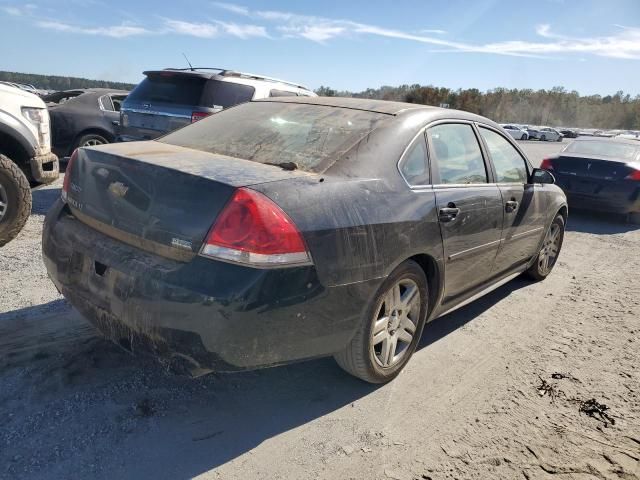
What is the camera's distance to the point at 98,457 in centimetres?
228

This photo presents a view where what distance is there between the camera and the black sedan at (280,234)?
88.3 inches

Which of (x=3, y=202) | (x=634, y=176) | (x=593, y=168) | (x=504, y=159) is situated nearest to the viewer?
(x=504, y=159)

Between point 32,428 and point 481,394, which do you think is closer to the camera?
point 32,428

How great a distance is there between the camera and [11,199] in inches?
190

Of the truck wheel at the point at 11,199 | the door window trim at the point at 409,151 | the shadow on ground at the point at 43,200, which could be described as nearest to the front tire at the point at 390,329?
the door window trim at the point at 409,151

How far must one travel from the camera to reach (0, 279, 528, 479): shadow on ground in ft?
7.59

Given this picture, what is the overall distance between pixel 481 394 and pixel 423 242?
1.01 metres

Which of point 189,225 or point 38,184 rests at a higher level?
point 189,225

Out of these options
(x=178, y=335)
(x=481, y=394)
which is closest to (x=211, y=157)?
(x=178, y=335)

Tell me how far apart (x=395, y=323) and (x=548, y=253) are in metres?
3.03

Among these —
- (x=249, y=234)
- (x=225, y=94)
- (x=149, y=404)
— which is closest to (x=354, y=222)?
(x=249, y=234)

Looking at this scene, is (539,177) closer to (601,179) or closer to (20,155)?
(601,179)

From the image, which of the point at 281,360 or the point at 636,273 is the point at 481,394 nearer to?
the point at 281,360

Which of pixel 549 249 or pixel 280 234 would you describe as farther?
pixel 549 249
